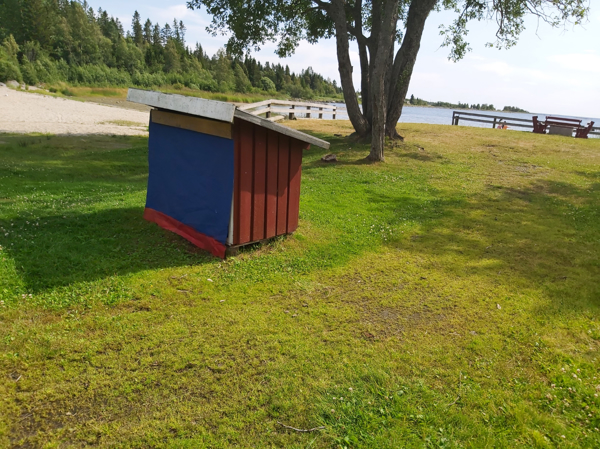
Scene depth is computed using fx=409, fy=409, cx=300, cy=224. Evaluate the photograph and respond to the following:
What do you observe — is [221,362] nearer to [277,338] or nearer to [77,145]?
[277,338]

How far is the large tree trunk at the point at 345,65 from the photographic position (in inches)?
654

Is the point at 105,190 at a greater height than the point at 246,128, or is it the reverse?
the point at 246,128

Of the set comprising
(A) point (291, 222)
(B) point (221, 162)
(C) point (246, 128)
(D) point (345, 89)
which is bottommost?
(A) point (291, 222)

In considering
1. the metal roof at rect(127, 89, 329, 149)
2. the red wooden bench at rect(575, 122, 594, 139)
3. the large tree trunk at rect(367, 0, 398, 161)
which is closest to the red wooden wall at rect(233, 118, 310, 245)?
the metal roof at rect(127, 89, 329, 149)

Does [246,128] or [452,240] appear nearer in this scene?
[246,128]

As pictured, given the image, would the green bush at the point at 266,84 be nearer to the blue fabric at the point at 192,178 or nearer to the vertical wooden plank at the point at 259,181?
the blue fabric at the point at 192,178

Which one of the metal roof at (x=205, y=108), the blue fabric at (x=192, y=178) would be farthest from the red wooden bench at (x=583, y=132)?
the blue fabric at (x=192, y=178)

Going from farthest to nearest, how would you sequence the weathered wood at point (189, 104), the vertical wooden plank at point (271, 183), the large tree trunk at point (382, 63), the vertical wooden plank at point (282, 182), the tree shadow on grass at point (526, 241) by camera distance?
the large tree trunk at point (382, 63) → the vertical wooden plank at point (282, 182) → the vertical wooden plank at point (271, 183) → the tree shadow on grass at point (526, 241) → the weathered wood at point (189, 104)

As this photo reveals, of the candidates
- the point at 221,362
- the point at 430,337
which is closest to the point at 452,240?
the point at 430,337

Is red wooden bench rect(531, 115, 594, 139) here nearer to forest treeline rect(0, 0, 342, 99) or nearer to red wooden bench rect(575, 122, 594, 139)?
red wooden bench rect(575, 122, 594, 139)

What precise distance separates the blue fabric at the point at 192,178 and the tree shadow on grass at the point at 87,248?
1.53 feet

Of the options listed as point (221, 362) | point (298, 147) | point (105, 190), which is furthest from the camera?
point (105, 190)

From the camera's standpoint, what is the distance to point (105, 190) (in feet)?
33.8

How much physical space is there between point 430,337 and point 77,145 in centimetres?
1627
